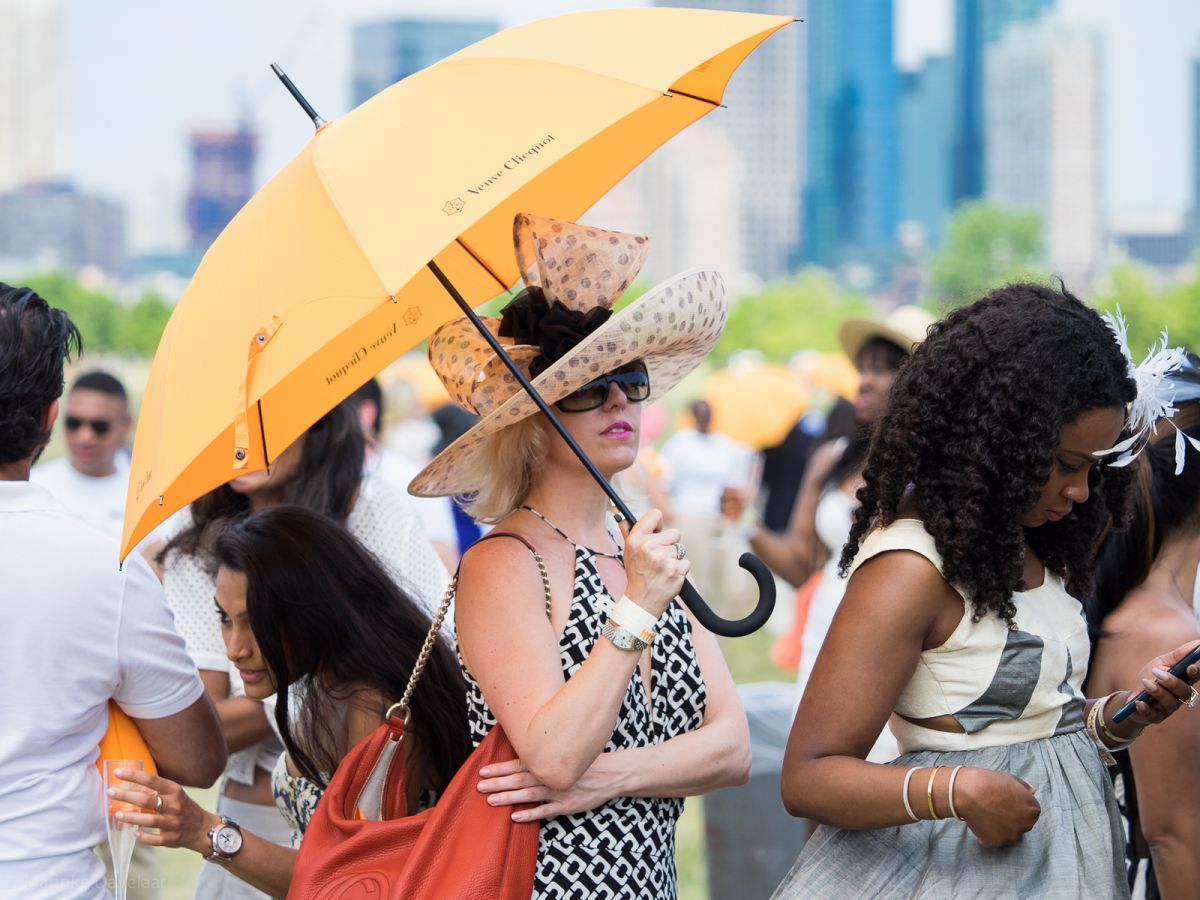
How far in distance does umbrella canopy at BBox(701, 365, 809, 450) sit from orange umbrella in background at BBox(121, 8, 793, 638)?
9.38 m

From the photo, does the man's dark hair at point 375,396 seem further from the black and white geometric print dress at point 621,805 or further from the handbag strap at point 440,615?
the black and white geometric print dress at point 621,805

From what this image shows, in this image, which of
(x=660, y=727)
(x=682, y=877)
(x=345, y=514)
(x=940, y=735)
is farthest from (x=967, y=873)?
(x=682, y=877)

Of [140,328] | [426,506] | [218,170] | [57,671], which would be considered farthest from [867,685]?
[218,170]

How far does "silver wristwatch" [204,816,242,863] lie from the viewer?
2.59m

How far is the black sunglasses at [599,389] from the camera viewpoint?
242 centimetres

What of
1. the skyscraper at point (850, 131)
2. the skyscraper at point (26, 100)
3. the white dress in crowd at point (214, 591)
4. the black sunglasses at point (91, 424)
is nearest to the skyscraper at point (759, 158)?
the skyscraper at point (850, 131)

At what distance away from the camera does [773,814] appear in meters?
5.09

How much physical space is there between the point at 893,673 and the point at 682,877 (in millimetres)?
4296

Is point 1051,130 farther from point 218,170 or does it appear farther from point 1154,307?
point 218,170

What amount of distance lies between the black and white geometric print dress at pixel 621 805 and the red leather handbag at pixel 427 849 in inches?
2.8

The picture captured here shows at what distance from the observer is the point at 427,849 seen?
222 centimetres

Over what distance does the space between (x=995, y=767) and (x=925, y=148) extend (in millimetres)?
147218

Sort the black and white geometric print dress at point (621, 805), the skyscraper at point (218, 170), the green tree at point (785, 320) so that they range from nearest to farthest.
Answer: the black and white geometric print dress at point (621, 805)
the green tree at point (785, 320)
the skyscraper at point (218, 170)

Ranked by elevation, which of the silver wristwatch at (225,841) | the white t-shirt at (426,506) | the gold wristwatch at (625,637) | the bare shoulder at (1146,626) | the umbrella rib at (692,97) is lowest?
the white t-shirt at (426,506)
